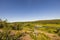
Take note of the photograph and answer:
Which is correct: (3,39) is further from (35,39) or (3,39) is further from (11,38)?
(35,39)

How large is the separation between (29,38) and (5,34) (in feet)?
10.1

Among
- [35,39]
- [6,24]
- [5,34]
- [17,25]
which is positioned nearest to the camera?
[35,39]

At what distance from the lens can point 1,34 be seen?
53.5 feet

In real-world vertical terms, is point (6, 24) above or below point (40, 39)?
above

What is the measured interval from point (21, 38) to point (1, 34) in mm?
2881

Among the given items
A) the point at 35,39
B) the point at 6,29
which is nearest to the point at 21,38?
the point at 35,39

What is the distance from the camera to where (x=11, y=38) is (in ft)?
50.5

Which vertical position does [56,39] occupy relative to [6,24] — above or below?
below

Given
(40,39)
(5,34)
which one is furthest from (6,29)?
(40,39)

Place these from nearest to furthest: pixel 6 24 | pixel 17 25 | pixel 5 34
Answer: pixel 5 34 → pixel 6 24 → pixel 17 25

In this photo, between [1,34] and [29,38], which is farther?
[1,34]

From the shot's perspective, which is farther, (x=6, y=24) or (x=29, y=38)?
(x=6, y=24)

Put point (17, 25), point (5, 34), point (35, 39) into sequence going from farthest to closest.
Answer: point (17, 25), point (5, 34), point (35, 39)

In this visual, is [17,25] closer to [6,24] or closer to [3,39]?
[6,24]
